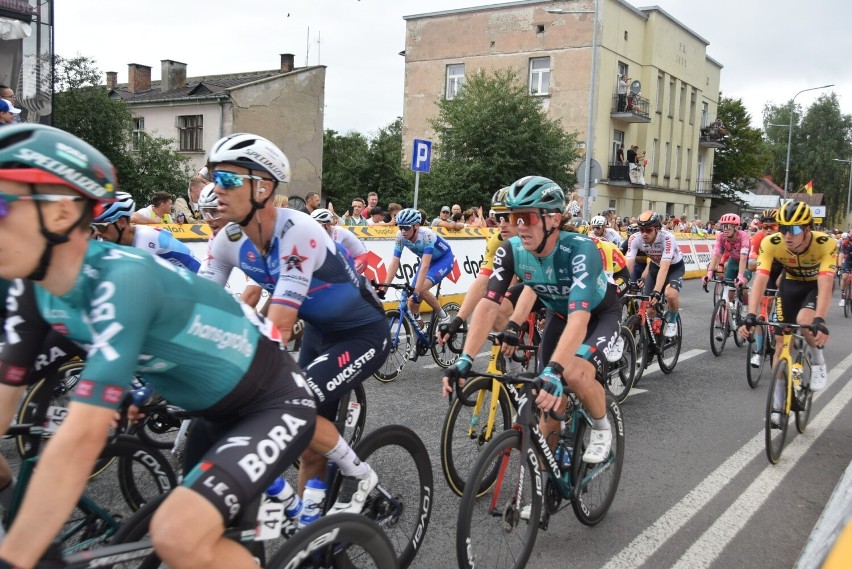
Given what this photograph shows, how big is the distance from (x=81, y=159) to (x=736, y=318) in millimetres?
10632

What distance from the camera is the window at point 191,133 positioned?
35250 millimetres

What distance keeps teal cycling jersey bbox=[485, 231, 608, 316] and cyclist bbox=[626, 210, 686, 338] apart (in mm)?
4891

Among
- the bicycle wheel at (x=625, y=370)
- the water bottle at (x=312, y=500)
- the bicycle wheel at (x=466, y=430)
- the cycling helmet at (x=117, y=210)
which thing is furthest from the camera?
the bicycle wheel at (x=625, y=370)

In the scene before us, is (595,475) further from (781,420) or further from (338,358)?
(781,420)

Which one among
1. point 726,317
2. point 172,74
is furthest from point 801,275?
point 172,74

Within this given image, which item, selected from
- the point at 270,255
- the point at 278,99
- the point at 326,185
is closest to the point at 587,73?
the point at 278,99

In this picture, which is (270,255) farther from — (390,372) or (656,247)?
(656,247)

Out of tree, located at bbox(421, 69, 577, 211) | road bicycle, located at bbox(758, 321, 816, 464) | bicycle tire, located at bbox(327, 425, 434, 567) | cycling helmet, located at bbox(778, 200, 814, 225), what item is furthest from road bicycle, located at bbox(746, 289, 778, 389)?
tree, located at bbox(421, 69, 577, 211)

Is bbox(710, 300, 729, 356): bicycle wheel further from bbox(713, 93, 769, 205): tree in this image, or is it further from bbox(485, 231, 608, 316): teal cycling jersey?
bbox(713, 93, 769, 205): tree

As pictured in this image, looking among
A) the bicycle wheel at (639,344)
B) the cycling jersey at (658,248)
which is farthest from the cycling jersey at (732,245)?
the bicycle wheel at (639,344)

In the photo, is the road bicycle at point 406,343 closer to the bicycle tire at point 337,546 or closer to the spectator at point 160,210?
the spectator at point 160,210

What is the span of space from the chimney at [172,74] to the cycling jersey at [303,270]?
38.6 metres

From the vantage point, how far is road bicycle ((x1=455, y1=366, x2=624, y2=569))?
3.32 meters

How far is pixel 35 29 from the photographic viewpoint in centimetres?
1270
